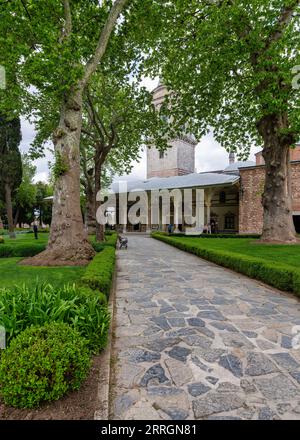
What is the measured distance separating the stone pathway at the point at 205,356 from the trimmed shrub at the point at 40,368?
0.50 metres

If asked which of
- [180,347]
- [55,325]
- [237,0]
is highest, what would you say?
[237,0]

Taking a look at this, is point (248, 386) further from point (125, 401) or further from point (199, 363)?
point (125, 401)

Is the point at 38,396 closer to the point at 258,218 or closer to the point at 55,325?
the point at 55,325

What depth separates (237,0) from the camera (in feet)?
30.1

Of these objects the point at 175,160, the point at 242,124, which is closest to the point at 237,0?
the point at 242,124

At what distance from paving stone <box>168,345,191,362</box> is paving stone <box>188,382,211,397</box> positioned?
46cm

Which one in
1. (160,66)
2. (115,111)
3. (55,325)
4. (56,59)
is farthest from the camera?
(115,111)

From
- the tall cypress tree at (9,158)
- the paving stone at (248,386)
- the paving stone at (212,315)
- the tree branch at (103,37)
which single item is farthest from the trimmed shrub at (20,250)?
the tall cypress tree at (9,158)

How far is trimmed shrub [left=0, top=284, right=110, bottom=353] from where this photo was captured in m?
2.86

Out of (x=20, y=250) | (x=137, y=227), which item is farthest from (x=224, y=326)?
(x=137, y=227)

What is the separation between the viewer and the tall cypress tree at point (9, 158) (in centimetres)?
2117

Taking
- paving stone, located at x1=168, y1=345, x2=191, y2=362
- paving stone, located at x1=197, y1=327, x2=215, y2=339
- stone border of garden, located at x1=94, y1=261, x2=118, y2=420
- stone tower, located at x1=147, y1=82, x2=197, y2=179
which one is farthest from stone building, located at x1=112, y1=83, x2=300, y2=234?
stone border of garden, located at x1=94, y1=261, x2=118, y2=420

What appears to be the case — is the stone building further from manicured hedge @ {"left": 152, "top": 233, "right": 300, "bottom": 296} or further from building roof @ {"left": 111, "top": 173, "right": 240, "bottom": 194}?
manicured hedge @ {"left": 152, "top": 233, "right": 300, "bottom": 296}
